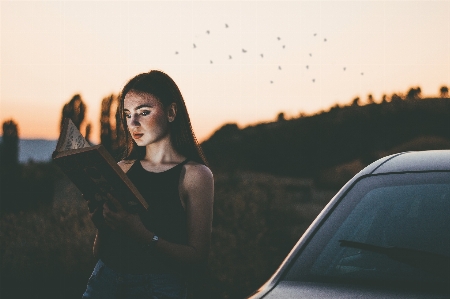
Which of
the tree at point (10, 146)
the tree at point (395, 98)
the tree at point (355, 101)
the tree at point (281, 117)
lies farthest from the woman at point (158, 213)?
the tree at point (281, 117)

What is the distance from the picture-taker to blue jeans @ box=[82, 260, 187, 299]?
9.37 feet

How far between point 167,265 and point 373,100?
41.0m

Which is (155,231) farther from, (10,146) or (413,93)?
(413,93)

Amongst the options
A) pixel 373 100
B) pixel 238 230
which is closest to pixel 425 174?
pixel 238 230

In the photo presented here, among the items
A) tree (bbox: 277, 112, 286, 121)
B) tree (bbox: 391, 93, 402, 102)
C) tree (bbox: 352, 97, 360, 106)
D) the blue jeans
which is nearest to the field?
the blue jeans

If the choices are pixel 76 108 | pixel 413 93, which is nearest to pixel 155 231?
pixel 76 108

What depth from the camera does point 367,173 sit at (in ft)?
9.48

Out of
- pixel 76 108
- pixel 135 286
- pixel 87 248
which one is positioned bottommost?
pixel 87 248

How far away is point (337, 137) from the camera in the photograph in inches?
1515

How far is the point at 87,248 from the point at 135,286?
5.64 meters

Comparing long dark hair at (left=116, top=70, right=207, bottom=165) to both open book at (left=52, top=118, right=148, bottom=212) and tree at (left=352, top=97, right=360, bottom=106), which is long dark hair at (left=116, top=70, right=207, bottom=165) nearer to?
open book at (left=52, top=118, right=148, bottom=212)

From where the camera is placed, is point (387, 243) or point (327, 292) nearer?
point (327, 292)

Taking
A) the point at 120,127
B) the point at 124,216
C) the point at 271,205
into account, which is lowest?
the point at 271,205

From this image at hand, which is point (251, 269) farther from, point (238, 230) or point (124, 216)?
point (124, 216)
